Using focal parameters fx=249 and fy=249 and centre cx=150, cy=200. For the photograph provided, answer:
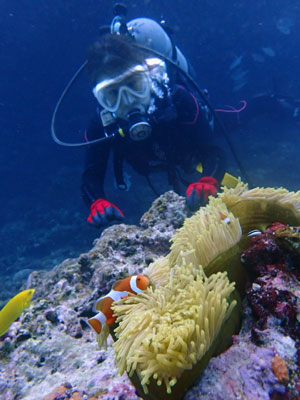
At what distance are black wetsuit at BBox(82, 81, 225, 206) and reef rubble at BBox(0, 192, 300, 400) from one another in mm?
1278

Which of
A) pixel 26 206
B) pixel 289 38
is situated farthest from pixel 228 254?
pixel 289 38

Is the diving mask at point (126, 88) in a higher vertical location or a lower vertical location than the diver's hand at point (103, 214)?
higher

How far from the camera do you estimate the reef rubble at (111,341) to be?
0.82m

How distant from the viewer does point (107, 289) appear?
2152 mm

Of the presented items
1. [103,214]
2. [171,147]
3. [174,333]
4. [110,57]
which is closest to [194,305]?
[174,333]

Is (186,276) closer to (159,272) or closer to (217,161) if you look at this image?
(159,272)

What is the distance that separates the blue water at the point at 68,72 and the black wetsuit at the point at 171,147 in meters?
6.70

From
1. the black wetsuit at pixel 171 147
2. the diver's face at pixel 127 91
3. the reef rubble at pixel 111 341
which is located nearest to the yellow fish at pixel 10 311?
the reef rubble at pixel 111 341

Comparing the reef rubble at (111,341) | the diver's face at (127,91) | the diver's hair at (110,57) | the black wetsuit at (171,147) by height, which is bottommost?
the reef rubble at (111,341)

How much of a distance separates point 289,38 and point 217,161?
20.2m

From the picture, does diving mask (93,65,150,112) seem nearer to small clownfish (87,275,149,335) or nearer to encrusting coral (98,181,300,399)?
encrusting coral (98,181,300,399)

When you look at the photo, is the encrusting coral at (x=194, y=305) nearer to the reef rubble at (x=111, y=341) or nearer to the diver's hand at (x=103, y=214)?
the reef rubble at (x=111, y=341)

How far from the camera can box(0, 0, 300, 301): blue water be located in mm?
14105

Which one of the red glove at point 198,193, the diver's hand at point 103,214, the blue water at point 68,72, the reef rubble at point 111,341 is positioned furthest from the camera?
the blue water at point 68,72
